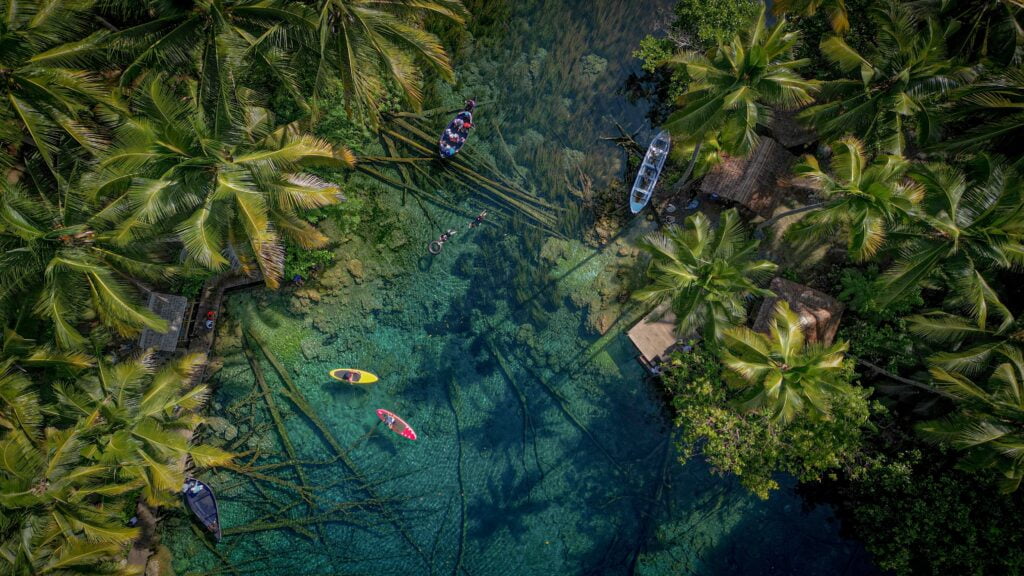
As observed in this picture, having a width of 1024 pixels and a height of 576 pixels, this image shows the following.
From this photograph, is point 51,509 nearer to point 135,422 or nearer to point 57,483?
point 57,483

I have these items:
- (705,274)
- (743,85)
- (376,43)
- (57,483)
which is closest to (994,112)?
(743,85)

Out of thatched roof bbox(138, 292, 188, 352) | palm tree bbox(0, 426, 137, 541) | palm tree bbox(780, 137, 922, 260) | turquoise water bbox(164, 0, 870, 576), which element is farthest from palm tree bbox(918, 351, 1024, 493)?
thatched roof bbox(138, 292, 188, 352)

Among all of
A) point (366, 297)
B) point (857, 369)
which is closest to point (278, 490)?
point (366, 297)

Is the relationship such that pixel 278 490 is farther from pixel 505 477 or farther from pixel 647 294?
pixel 647 294

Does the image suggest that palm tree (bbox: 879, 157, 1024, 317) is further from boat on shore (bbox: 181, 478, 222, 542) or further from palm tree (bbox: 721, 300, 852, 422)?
boat on shore (bbox: 181, 478, 222, 542)

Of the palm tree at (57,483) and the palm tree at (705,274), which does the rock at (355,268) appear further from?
the palm tree at (705,274)

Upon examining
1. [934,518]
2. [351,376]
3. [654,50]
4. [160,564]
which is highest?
[654,50]
